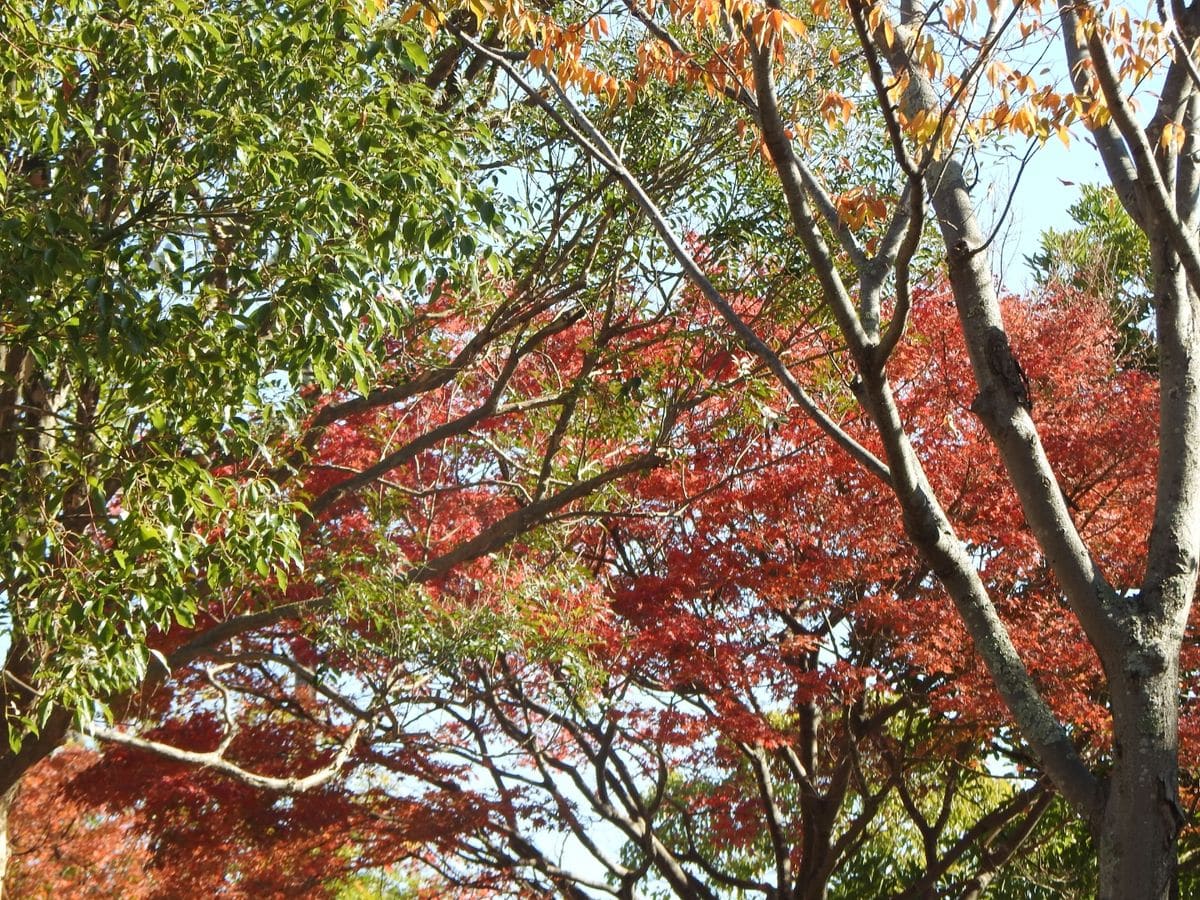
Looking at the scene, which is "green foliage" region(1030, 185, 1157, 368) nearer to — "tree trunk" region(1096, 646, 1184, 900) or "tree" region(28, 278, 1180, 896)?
"tree" region(28, 278, 1180, 896)

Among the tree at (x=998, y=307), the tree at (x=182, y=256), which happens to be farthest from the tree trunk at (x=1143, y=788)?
the tree at (x=182, y=256)

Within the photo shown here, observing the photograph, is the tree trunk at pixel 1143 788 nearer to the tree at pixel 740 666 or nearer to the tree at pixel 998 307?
the tree at pixel 998 307

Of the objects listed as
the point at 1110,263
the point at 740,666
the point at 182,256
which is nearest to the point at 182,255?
the point at 182,256

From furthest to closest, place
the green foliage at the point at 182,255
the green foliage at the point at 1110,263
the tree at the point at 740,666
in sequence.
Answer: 1. the green foliage at the point at 1110,263
2. the tree at the point at 740,666
3. the green foliage at the point at 182,255

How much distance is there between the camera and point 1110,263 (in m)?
14.2

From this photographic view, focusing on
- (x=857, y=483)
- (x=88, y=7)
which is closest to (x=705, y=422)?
(x=857, y=483)

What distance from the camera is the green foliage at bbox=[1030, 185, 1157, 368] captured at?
12.6m

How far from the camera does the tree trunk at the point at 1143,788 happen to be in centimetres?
370

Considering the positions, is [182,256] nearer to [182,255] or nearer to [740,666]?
[182,255]

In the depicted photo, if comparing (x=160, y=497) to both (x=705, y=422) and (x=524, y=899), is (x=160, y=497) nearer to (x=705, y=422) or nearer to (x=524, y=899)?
(x=705, y=422)

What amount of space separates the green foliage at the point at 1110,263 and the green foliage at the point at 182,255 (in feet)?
27.9

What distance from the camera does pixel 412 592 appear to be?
7.03 m

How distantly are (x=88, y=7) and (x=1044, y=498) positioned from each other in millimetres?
3962

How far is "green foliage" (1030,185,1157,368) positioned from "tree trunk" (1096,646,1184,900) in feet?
26.5
